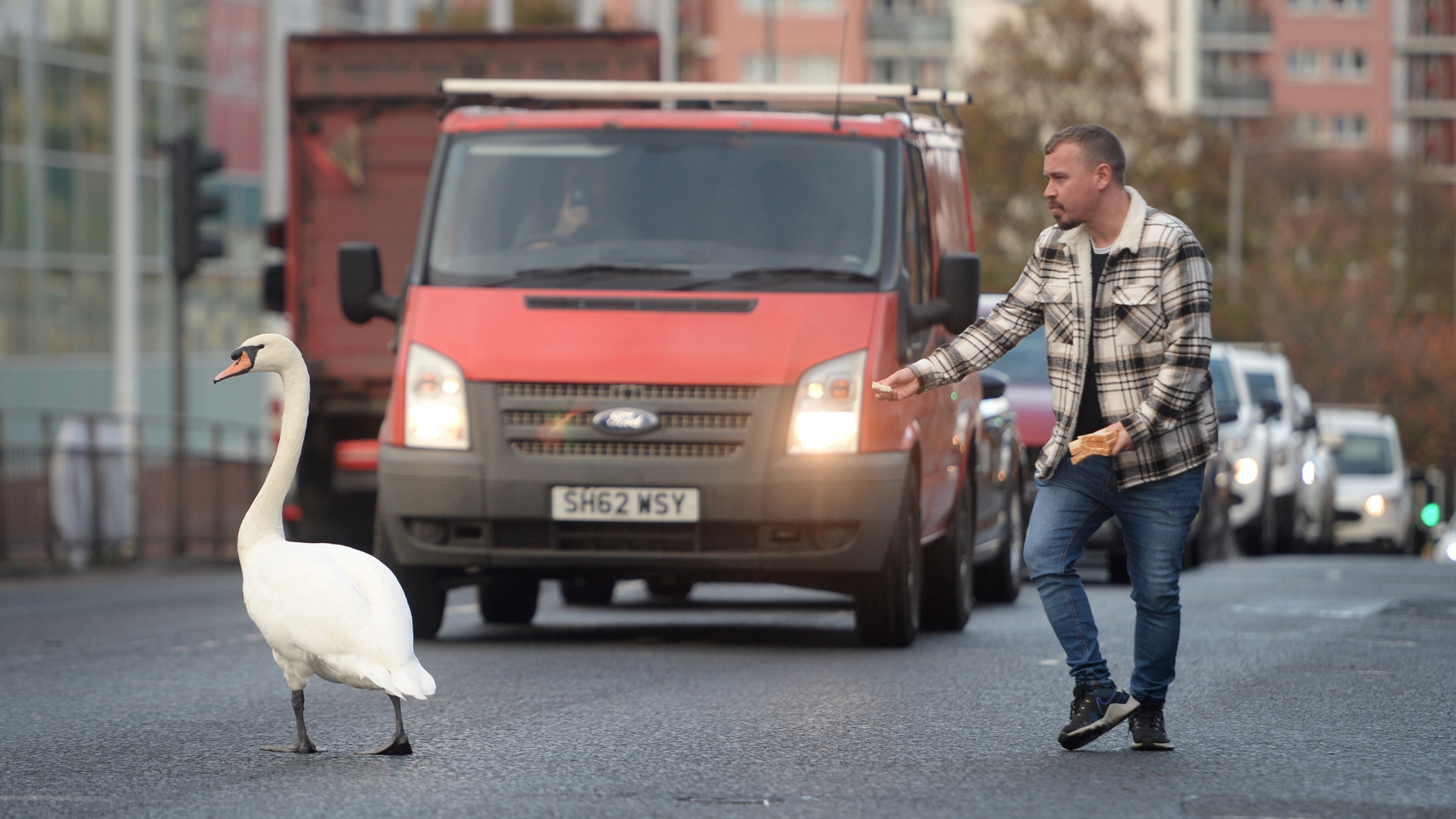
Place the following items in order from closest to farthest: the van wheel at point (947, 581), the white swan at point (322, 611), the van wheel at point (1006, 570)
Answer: the white swan at point (322, 611) < the van wheel at point (947, 581) < the van wheel at point (1006, 570)

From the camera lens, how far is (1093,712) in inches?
285

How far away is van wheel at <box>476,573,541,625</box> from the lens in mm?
12508

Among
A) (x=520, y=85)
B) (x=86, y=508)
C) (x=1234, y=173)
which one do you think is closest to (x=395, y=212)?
(x=520, y=85)

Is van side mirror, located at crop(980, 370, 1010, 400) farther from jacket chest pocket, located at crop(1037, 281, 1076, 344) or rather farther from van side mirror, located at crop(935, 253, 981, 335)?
jacket chest pocket, located at crop(1037, 281, 1076, 344)

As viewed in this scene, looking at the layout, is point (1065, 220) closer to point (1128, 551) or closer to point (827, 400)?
point (1128, 551)

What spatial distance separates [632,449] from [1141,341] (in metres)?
3.72

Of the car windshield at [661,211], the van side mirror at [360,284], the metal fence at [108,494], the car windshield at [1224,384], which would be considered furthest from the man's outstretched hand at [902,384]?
the car windshield at [1224,384]

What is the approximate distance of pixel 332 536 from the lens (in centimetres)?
1522

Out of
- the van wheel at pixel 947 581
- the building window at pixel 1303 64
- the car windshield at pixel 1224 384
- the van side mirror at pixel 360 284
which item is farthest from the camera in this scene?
the building window at pixel 1303 64

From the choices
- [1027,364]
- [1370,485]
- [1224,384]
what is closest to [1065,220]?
[1027,364]

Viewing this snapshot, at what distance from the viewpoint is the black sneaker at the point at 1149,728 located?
7.26 m

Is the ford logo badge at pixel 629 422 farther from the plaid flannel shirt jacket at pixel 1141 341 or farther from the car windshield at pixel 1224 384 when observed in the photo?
the car windshield at pixel 1224 384

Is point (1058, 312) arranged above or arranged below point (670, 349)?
above

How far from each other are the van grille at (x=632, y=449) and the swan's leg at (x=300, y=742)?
3.23 metres
